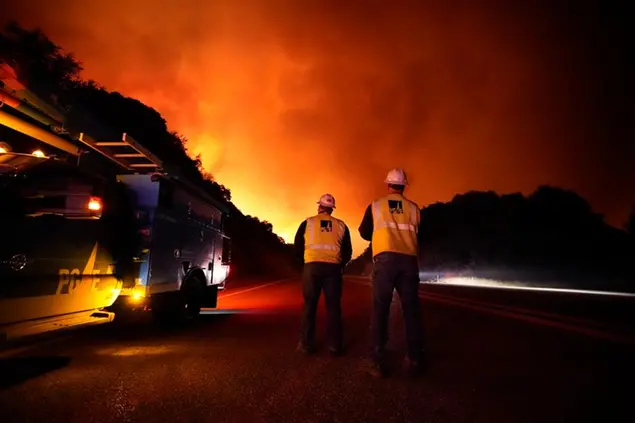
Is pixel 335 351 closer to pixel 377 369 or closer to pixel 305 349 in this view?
pixel 305 349

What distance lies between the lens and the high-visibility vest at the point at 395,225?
16.8 ft

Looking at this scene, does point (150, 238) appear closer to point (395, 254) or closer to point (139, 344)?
point (139, 344)

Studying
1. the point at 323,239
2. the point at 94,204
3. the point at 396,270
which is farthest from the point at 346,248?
the point at 94,204

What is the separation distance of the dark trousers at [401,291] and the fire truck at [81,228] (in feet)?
11.7

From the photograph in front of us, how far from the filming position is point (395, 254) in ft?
16.6

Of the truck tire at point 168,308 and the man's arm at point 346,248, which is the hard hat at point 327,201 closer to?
the man's arm at point 346,248

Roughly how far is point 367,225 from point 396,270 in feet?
2.26

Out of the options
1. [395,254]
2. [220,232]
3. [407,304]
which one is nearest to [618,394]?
[407,304]

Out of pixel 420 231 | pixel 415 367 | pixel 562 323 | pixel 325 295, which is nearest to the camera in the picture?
pixel 415 367

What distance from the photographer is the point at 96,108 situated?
33344 mm

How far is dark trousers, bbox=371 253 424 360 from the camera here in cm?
501

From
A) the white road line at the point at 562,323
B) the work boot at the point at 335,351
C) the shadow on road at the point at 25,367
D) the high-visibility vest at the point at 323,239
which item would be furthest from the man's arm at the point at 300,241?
the white road line at the point at 562,323

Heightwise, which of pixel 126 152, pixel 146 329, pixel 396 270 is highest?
pixel 126 152

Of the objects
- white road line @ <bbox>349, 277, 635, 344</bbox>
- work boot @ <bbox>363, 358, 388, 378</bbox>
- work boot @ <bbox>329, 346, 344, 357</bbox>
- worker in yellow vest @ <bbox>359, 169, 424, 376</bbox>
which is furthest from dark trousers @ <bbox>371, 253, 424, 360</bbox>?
white road line @ <bbox>349, 277, 635, 344</bbox>
